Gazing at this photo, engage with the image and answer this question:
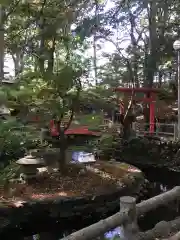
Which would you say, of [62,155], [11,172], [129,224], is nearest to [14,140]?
[11,172]

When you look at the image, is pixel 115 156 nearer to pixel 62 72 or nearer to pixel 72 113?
pixel 72 113

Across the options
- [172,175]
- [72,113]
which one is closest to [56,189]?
[72,113]

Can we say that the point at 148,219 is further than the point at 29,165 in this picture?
No

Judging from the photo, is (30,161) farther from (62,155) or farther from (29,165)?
(62,155)

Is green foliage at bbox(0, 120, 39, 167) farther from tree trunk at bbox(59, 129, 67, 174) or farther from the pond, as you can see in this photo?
the pond

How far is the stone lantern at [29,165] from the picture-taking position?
279 inches

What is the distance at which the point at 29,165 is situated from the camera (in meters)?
7.14

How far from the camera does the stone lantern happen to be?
23.2ft

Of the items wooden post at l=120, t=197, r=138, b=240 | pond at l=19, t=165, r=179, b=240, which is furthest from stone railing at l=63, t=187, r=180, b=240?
pond at l=19, t=165, r=179, b=240

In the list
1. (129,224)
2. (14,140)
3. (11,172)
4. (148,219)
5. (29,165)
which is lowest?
(148,219)

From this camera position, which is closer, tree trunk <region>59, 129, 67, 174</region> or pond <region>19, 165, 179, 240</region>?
pond <region>19, 165, 179, 240</region>

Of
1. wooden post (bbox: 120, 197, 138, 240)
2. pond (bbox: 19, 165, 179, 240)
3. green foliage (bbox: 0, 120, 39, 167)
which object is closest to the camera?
wooden post (bbox: 120, 197, 138, 240)

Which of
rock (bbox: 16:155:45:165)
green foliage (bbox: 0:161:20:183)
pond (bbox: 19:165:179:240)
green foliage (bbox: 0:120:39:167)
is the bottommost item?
pond (bbox: 19:165:179:240)

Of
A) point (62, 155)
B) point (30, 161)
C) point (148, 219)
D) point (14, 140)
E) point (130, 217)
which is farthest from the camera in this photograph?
point (14, 140)
